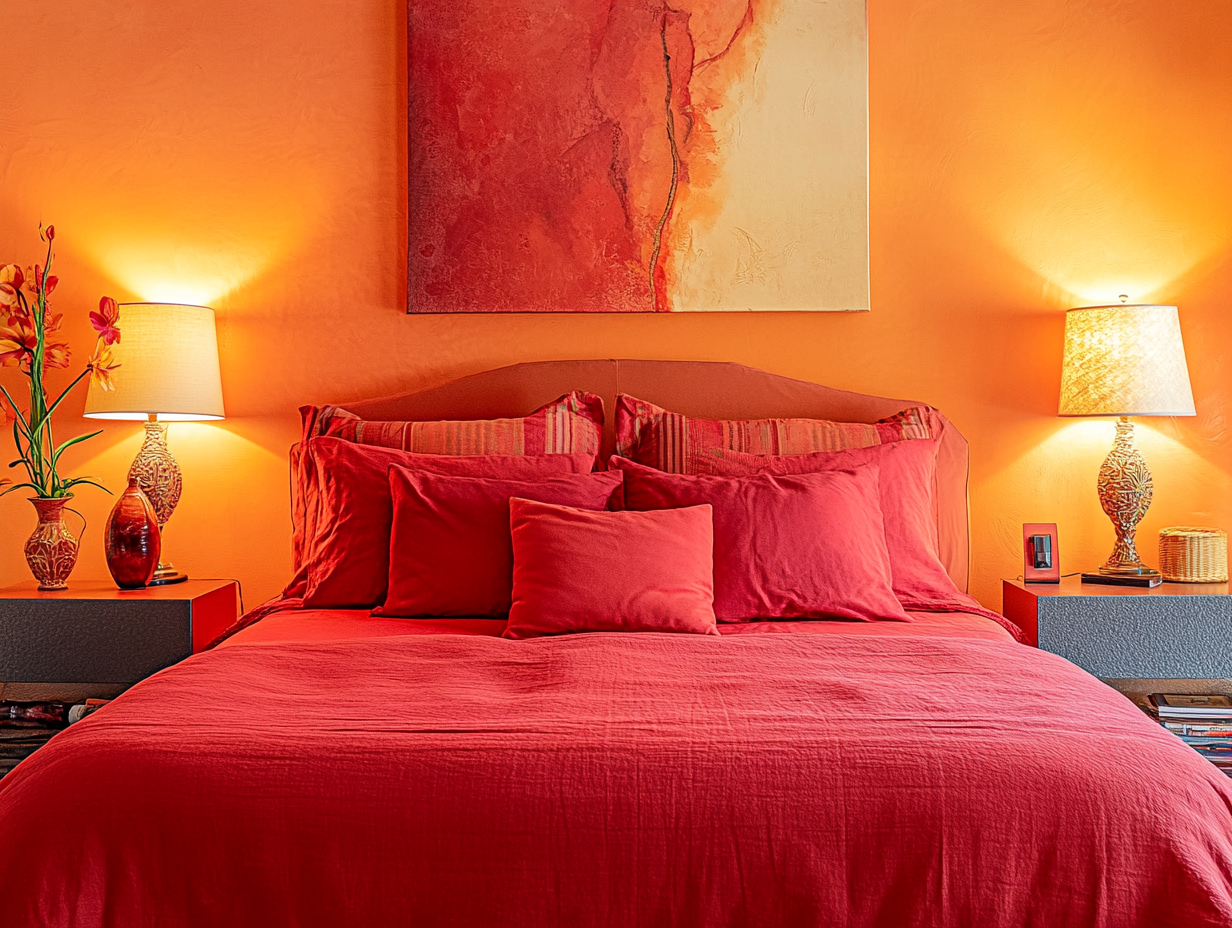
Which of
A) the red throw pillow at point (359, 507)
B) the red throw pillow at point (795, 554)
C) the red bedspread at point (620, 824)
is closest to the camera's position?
the red bedspread at point (620, 824)

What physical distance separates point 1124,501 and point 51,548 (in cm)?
296

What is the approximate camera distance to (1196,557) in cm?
267

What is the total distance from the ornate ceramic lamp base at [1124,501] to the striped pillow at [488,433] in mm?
1451

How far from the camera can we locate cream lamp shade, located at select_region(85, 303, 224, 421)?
2672 mm

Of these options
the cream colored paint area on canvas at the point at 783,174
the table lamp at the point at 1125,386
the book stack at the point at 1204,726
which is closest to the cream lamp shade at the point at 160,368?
the cream colored paint area on canvas at the point at 783,174

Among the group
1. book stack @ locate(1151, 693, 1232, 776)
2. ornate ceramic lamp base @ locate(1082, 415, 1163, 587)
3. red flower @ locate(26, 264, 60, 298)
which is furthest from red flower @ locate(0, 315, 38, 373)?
book stack @ locate(1151, 693, 1232, 776)

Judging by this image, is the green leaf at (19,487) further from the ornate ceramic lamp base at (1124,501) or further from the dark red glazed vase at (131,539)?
the ornate ceramic lamp base at (1124,501)

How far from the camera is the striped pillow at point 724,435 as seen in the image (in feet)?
8.51

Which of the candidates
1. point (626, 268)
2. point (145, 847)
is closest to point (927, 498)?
point (626, 268)

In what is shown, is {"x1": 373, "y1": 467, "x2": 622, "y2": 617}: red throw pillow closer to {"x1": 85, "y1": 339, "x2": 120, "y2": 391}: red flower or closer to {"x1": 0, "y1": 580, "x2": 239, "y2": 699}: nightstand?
{"x1": 0, "y1": 580, "x2": 239, "y2": 699}: nightstand

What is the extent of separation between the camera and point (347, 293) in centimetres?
299

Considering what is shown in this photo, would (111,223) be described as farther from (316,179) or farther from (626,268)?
(626,268)

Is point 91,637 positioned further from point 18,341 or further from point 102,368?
point 18,341

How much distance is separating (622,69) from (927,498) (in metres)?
1.55
